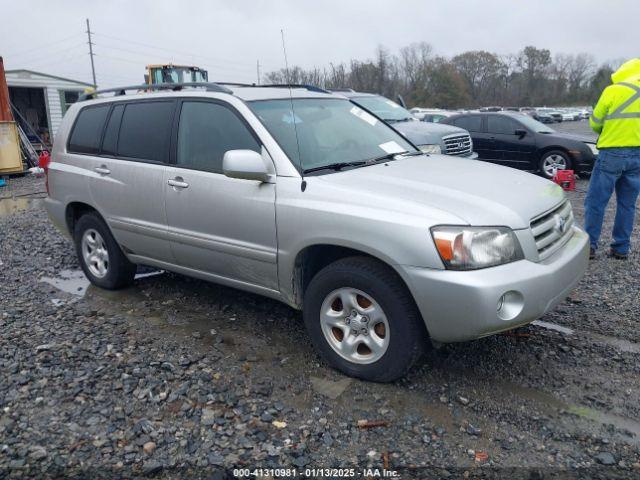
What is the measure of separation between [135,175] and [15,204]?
797 cm

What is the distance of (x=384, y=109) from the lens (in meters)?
10.6

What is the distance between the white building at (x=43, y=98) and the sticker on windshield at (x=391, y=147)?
24331 millimetres

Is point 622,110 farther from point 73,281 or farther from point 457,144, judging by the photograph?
point 73,281

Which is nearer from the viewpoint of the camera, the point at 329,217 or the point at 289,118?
the point at 329,217

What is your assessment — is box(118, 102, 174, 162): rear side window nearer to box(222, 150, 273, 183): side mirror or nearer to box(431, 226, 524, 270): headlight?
box(222, 150, 273, 183): side mirror

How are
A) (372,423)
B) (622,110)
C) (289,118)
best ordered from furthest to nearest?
(622,110) → (289,118) → (372,423)

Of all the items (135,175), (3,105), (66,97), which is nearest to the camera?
(135,175)

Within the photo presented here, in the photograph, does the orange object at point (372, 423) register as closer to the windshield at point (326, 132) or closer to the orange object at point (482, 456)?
the orange object at point (482, 456)

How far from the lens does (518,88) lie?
80938mm

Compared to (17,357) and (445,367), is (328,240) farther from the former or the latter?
(17,357)

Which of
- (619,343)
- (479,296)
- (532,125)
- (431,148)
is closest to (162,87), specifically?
(479,296)

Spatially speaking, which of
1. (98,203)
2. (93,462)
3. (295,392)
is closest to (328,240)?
(295,392)

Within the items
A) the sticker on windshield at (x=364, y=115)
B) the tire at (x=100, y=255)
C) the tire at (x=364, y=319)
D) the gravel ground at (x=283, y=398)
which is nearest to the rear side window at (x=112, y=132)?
the tire at (x=100, y=255)

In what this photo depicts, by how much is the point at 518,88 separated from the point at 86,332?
8623cm
